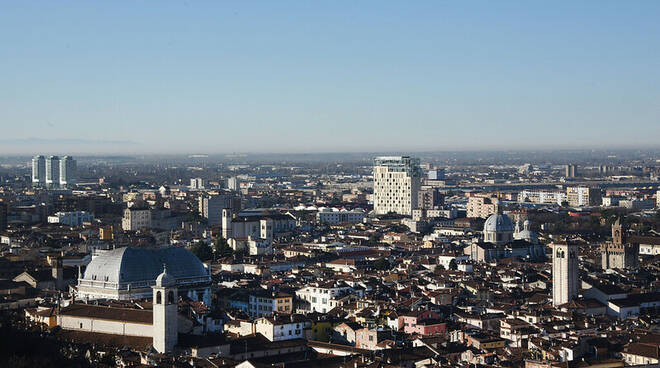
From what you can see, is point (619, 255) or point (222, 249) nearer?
point (619, 255)

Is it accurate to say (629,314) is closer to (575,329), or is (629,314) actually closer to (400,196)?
(575,329)

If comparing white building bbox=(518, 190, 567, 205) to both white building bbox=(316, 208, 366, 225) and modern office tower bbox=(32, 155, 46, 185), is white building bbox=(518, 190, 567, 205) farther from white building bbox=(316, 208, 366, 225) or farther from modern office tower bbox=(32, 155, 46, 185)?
modern office tower bbox=(32, 155, 46, 185)

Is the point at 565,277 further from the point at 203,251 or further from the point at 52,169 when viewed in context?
the point at 52,169

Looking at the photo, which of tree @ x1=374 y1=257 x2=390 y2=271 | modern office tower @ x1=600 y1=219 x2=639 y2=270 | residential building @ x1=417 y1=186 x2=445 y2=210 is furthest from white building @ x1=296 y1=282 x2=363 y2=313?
residential building @ x1=417 y1=186 x2=445 y2=210

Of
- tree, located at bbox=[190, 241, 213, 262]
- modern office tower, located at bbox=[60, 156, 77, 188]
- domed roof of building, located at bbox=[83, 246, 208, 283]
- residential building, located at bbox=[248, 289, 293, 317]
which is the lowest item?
modern office tower, located at bbox=[60, 156, 77, 188]

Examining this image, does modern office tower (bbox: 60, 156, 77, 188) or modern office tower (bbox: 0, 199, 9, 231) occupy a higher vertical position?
modern office tower (bbox: 0, 199, 9, 231)

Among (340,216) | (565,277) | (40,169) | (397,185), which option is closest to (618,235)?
(565,277)
